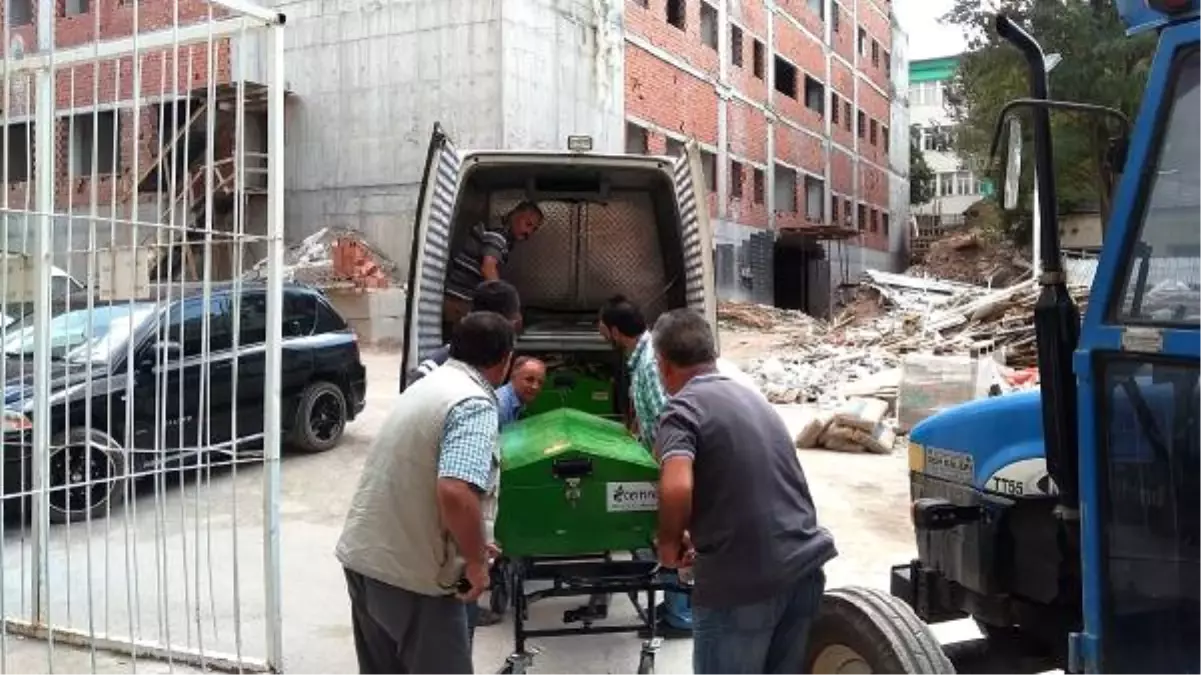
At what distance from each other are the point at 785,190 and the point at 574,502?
31835 mm

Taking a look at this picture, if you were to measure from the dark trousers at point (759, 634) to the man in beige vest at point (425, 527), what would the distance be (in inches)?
26.7

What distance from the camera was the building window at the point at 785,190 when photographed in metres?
33.7

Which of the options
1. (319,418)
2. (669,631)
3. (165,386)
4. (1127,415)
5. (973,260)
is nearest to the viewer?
(1127,415)

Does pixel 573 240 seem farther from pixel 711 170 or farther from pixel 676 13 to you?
pixel 711 170

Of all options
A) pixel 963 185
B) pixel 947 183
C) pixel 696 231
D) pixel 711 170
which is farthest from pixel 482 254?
pixel 947 183

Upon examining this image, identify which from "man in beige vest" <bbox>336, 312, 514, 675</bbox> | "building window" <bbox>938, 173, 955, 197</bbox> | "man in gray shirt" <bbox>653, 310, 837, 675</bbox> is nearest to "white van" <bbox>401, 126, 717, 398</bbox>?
"man in beige vest" <bbox>336, 312, 514, 675</bbox>

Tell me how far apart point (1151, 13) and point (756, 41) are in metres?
Result: 29.9

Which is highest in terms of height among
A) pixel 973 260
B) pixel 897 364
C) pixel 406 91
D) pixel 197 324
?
pixel 406 91

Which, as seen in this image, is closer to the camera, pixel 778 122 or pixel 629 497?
pixel 629 497

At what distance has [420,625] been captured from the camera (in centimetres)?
319

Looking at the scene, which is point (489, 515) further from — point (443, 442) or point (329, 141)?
point (329, 141)

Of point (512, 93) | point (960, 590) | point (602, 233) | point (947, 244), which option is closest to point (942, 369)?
point (602, 233)

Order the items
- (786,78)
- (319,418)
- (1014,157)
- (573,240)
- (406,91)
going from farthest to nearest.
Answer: (786,78)
(406,91)
(319,418)
(573,240)
(1014,157)

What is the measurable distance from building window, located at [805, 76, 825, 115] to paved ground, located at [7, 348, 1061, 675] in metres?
28.1
